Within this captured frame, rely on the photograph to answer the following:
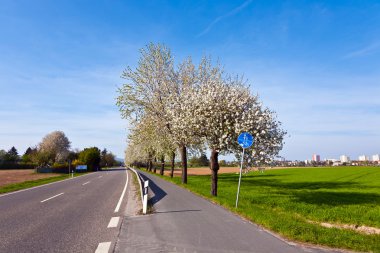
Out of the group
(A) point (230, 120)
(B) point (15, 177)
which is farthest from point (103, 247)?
(B) point (15, 177)

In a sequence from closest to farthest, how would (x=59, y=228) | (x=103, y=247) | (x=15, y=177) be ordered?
(x=103, y=247) → (x=59, y=228) → (x=15, y=177)

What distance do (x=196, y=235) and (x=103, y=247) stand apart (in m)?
2.18

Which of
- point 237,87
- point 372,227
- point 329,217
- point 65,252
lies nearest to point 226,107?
point 237,87

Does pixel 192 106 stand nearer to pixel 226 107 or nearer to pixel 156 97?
pixel 226 107

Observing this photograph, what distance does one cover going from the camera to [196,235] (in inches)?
293

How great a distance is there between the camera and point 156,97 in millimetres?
28641

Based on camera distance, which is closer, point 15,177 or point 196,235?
point 196,235

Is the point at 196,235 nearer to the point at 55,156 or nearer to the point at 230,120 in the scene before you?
the point at 230,120

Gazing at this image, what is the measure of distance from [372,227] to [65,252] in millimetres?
10082

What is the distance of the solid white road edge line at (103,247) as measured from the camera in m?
6.20

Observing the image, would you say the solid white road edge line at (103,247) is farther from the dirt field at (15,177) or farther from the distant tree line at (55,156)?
the distant tree line at (55,156)

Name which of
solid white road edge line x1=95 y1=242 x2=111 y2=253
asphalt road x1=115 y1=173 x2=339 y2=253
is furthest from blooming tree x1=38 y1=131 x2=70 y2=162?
solid white road edge line x1=95 y1=242 x2=111 y2=253

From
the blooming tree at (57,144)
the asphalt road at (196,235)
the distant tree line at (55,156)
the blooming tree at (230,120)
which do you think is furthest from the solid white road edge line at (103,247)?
the blooming tree at (57,144)

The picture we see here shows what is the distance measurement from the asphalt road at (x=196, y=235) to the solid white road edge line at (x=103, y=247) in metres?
0.19
